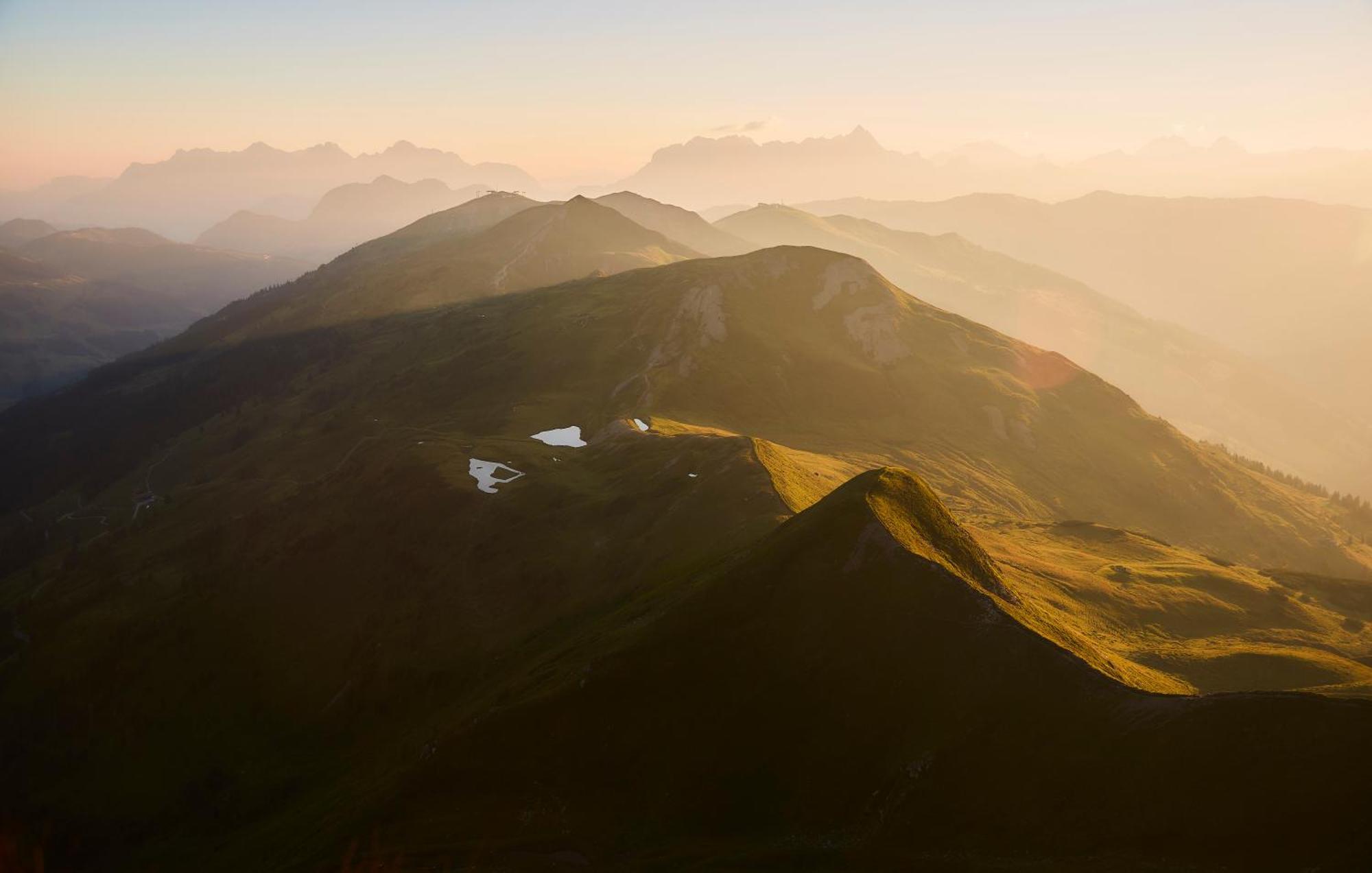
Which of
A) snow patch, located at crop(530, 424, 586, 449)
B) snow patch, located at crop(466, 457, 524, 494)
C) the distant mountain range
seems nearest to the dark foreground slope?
the distant mountain range

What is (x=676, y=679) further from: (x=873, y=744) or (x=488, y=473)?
(x=488, y=473)

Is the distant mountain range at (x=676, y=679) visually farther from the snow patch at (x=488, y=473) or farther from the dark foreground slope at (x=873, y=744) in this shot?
the snow patch at (x=488, y=473)

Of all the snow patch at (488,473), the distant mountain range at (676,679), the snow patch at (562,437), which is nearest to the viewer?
the distant mountain range at (676,679)

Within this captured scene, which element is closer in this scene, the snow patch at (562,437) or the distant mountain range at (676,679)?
the distant mountain range at (676,679)

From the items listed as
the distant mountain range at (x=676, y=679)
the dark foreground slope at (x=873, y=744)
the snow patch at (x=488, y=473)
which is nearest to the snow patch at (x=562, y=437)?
the distant mountain range at (x=676, y=679)

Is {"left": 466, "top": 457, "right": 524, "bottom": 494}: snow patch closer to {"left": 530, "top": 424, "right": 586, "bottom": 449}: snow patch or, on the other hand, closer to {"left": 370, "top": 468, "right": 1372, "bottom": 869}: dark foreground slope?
{"left": 530, "top": 424, "right": 586, "bottom": 449}: snow patch

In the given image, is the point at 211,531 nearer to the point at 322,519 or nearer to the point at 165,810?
the point at 322,519

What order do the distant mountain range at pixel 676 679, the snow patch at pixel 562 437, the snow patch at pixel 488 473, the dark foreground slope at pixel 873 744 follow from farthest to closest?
the snow patch at pixel 562 437 → the snow patch at pixel 488 473 → the distant mountain range at pixel 676 679 → the dark foreground slope at pixel 873 744
